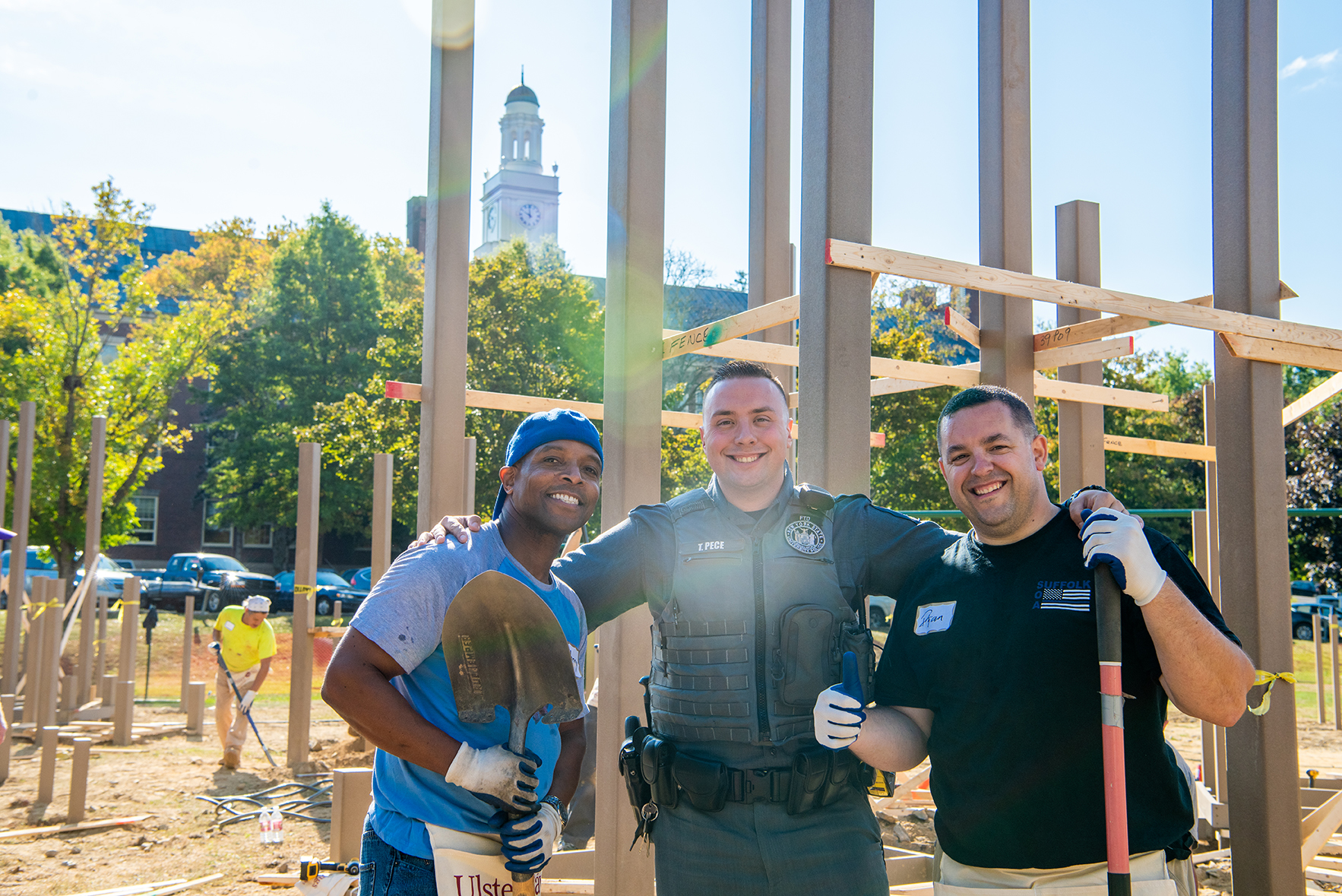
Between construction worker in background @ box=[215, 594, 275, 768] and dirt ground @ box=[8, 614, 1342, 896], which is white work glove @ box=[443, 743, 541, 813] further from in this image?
construction worker in background @ box=[215, 594, 275, 768]

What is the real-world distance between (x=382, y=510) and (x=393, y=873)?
268 inches

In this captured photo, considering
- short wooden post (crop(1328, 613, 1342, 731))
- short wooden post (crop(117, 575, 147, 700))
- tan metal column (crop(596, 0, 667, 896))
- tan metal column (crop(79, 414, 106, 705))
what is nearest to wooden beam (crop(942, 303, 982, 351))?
tan metal column (crop(596, 0, 667, 896))

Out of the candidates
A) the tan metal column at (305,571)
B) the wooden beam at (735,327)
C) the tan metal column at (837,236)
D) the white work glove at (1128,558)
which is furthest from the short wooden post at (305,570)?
the white work glove at (1128,558)

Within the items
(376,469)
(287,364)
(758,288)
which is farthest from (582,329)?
(758,288)

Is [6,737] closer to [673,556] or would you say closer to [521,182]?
[673,556]

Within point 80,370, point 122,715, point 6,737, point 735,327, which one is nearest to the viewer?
point 735,327

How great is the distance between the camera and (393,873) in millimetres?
2232

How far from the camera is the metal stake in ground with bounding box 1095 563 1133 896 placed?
7.00 ft

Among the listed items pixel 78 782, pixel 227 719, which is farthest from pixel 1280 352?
pixel 227 719

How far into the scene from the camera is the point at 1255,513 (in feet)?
12.9

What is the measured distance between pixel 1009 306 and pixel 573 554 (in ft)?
10.7

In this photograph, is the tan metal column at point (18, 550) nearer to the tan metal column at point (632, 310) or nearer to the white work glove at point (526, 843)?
the tan metal column at point (632, 310)

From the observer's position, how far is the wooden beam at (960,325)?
4941 mm

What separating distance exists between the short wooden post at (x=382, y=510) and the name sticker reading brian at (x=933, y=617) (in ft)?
21.9
